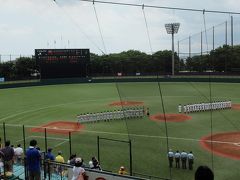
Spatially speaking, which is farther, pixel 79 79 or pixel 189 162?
pixel 79 79

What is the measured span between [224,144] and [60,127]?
11.8 m

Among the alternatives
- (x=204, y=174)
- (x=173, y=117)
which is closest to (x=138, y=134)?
(x=173, y=117)

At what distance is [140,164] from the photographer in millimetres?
15117

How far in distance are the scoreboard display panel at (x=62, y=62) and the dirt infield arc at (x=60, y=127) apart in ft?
108

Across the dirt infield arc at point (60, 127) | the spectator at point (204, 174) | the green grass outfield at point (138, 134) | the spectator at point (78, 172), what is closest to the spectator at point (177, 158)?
the green grass outfield at point (138, 134)

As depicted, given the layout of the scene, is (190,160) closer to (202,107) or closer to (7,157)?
(7,157)

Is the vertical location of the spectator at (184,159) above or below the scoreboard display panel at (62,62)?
below

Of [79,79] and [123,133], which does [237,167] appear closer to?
[123,133]

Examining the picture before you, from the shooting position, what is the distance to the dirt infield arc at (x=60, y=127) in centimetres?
2303

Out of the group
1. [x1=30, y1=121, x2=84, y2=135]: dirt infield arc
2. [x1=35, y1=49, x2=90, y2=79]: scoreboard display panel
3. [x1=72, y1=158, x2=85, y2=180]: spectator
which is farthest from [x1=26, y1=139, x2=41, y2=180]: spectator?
[x1=35, y1=49, x2=90, y2=79]: scoreboard display panel

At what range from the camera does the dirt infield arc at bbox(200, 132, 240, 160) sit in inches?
644

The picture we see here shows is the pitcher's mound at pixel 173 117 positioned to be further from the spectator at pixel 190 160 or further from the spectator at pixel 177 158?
the spectator at pixel 190 160

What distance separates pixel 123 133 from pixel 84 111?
1098 cm

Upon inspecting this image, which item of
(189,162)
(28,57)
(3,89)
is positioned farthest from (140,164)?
(28,57)
